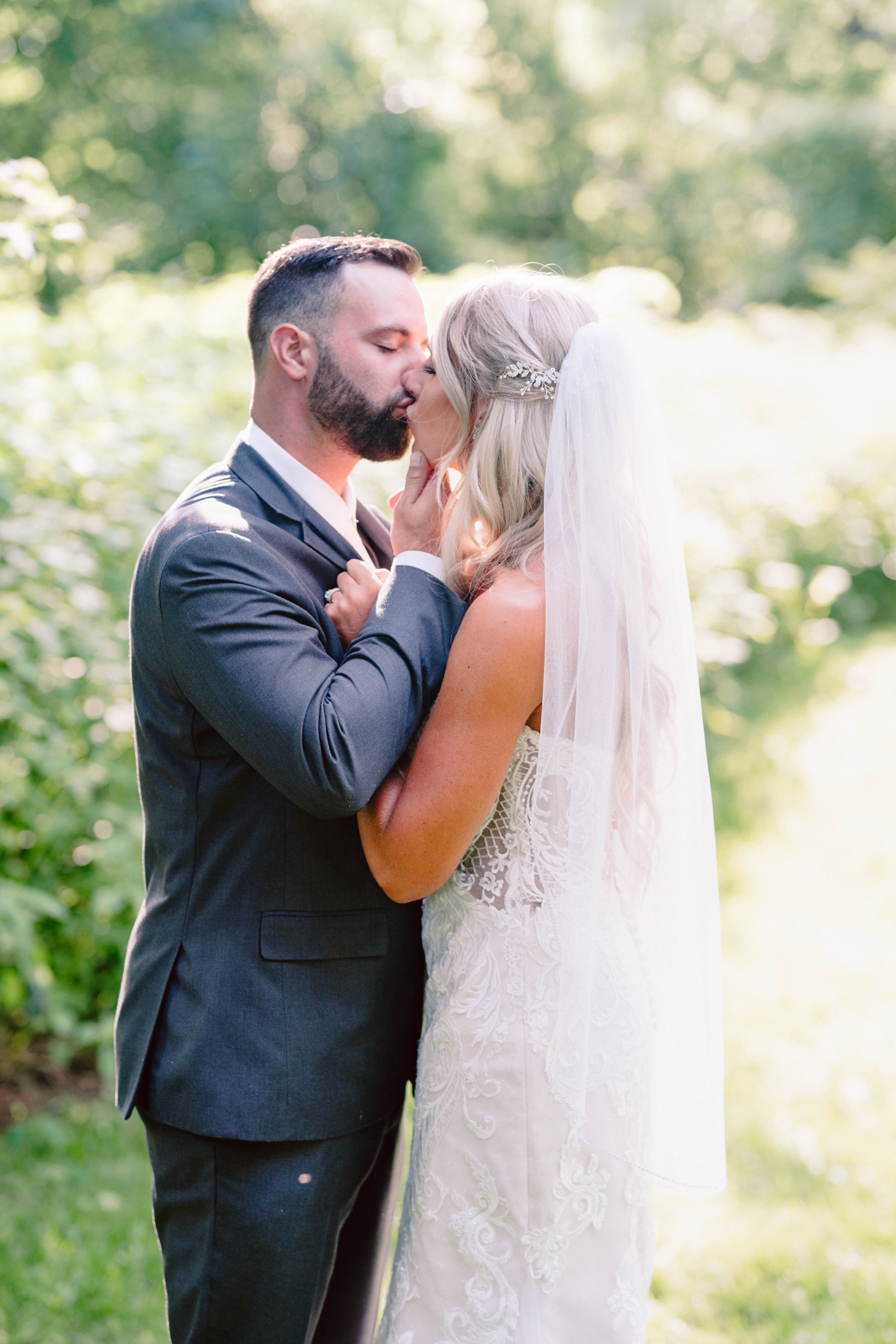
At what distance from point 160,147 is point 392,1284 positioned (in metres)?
26.9

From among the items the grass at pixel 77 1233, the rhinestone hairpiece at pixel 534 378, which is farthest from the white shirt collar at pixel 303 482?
the grass at pixel 77 1233

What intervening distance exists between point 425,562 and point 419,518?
0.43 feet

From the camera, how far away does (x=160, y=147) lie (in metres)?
25.0

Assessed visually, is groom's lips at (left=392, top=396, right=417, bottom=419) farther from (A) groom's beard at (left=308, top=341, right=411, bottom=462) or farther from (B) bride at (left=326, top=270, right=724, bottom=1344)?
(B) bride at (left=326, top=270, right=724, bottom=1344)

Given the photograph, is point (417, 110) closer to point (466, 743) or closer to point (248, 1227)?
point (466, 743)

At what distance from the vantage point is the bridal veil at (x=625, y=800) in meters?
2.02

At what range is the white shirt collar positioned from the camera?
7.49 feet

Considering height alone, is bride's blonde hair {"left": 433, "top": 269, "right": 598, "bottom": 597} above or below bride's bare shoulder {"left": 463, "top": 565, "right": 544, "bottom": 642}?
above

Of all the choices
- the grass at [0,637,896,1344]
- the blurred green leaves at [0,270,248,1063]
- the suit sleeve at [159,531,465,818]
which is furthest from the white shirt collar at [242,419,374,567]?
the grass at [0,637,896,1344]

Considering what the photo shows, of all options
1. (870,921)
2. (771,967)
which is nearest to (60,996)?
(771,967)

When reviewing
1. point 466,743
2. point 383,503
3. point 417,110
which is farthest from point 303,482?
point 417,110

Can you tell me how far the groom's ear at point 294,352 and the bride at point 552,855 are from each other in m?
0.29

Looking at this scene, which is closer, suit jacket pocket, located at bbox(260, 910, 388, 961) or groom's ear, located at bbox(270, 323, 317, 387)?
suit jacket pocket, located at bbox(260, 910, 388, 961)

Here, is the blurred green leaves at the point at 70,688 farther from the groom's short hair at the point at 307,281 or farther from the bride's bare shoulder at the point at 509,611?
the bride's bare shoulder at the point at 509,611
